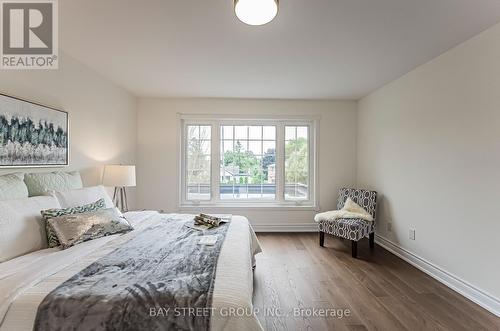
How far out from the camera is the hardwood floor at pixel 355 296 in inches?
75.4

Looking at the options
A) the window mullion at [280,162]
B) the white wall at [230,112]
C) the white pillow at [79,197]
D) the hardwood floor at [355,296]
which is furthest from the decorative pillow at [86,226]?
the window mullion at [280,162]

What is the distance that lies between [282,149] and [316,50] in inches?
85.1

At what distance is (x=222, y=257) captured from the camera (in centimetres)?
160

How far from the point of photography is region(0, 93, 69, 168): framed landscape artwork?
78.2 inches

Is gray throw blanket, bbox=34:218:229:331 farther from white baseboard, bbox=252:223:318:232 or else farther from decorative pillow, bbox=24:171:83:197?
white baseboard, bbox=252:223:318:232

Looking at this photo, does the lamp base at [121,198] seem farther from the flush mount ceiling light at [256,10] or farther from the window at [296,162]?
the flush mount ceiling light at [256,10]

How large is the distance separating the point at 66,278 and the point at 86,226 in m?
0.70

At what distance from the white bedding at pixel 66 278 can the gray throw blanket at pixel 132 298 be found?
50 mm

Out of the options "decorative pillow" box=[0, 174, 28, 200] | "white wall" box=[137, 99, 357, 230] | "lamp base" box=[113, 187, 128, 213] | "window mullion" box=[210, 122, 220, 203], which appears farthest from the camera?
"window mullion" box=[210, 122, 220, 203]

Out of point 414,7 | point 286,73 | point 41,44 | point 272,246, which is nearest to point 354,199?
point 272,246

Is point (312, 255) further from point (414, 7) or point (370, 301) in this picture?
point (414, 7)

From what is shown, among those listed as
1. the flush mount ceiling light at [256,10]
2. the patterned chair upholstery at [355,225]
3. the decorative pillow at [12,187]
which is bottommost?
the patterned chair upholstery at [355,225]

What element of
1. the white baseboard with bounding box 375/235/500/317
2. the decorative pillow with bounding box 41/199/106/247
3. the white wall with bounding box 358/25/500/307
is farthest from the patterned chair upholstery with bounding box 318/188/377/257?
the decorative pillow with bounding box 41/199/106/247

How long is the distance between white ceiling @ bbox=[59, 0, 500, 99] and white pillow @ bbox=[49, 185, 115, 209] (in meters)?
1.43
